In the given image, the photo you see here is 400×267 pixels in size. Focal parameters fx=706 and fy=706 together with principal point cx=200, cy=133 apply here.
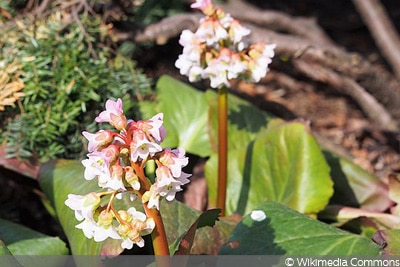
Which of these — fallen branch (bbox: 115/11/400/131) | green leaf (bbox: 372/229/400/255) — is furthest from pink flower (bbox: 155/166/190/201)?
fallen branch (bbox: 115/11/400/131)

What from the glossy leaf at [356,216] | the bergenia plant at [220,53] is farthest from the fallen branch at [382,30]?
the bergenia plant at [220,53]

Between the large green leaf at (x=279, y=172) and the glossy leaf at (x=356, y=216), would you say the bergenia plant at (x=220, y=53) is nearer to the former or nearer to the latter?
the large green leaf at (x=279, y=172)

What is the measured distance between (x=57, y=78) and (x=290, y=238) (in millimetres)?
783

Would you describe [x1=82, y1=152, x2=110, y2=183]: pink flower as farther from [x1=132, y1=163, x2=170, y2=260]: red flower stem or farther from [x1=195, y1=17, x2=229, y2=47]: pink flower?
[x1=195, y1=17, x2=229, y2=47]: pink flower

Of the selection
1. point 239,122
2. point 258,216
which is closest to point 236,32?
point 258,216

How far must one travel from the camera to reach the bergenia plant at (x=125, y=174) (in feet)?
3.25

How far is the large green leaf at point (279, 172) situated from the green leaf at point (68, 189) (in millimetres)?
375

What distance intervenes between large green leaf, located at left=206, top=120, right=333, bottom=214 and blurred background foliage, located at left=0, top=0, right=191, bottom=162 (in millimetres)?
332

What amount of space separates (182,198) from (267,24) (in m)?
0.94

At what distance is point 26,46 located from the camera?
1.83m

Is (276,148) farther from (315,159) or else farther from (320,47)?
(320,47)

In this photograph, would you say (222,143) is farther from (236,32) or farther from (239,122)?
(239,122)

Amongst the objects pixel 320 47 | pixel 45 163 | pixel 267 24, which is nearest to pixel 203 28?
pixel 45 163

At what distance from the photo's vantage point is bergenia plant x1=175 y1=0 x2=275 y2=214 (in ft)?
4.75
